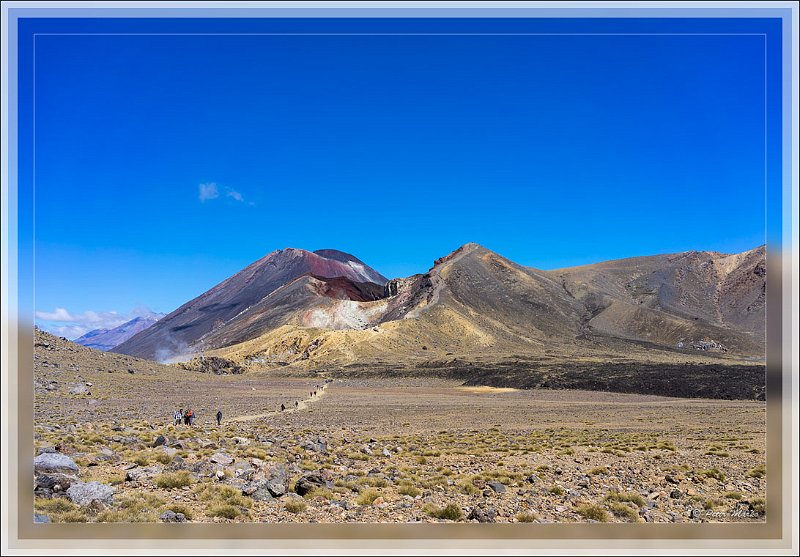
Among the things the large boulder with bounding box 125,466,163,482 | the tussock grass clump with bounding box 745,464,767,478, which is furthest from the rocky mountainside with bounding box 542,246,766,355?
the large boulder with bounding box 125,466,163,482

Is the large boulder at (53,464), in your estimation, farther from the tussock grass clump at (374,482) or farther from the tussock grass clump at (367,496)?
the tussock grass clump at (374,482)

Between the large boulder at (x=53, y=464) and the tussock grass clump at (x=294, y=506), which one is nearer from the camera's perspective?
the tussock grass clump at (x=294, y=506)

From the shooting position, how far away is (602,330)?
122 m

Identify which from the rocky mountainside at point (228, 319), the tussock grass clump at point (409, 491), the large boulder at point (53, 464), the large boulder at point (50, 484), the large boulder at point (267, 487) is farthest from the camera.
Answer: the rocky mountainside at point (228, 319)

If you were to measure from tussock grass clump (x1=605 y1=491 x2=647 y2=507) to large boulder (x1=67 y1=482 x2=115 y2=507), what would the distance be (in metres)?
8.46

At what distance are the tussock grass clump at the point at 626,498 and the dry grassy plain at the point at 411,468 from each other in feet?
0.07

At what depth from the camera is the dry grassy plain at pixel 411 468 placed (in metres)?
8.32

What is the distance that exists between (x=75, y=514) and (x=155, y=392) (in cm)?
4039

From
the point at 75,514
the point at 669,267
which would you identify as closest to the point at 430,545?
the point at 75,514

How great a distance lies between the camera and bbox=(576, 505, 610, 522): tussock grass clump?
841 centimetres

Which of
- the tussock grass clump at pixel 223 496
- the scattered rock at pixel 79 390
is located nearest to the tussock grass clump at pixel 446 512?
the tussock grass clump at pixel 223 496

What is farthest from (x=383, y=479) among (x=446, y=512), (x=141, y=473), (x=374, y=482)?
(x=141, y=473)

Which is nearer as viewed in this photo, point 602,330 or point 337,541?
point 337,541

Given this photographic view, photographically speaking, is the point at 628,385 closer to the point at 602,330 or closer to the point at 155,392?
the point at 155,392
